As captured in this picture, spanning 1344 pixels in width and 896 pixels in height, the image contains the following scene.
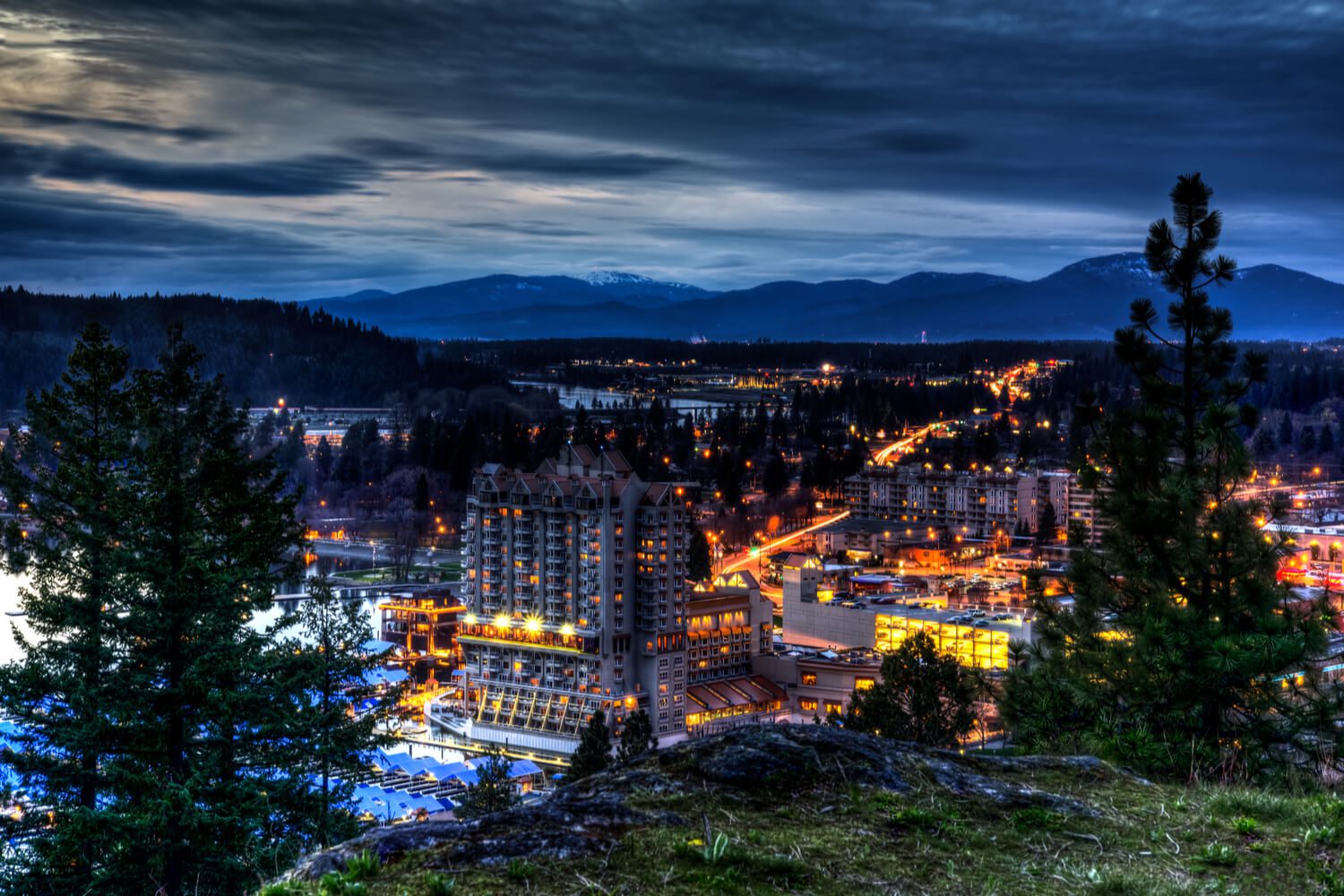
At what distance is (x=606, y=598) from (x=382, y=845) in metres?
23.1

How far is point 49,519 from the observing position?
23.5ft

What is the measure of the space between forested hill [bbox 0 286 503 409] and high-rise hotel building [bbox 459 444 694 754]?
2268 inches

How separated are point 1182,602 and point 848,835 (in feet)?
11.4

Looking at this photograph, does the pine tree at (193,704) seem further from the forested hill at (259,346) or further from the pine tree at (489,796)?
the forested hill at (259,346)

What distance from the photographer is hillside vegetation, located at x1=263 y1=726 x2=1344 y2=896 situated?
2.36 meters

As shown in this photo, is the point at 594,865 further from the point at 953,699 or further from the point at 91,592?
the point at 953,699

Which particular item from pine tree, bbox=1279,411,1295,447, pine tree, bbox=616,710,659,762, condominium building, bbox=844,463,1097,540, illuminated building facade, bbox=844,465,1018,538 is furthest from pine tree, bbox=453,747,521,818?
pine tree, bbox=1279,411,1295,447

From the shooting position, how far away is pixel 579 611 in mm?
25672

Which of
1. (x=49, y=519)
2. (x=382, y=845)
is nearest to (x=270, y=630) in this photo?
(x=49, y=519)

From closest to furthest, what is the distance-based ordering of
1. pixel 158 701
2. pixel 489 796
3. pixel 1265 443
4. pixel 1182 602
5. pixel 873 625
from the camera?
pixel 1182 602, pixel 158 701, pixel 489 796, pixel 873 625, pixel 1265 443

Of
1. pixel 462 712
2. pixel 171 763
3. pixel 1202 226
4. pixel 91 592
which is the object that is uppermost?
pixel 1202 226

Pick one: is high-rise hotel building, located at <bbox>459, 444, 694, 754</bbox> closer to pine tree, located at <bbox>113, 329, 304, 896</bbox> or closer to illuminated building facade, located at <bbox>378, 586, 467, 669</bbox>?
illuminated building facade, located at <bbox>378, 586, 467, 669</bbox>

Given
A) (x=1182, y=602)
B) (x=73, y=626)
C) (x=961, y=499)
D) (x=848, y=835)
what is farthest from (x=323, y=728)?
(x=961, y=499)

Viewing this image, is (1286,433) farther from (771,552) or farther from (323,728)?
(323,728)
